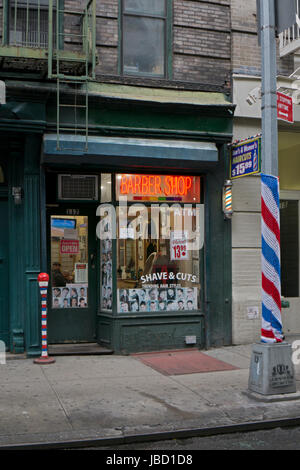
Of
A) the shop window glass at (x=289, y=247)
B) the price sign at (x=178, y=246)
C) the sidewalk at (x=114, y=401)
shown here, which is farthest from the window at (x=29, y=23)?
the shop window glass at (x=289, y=247)

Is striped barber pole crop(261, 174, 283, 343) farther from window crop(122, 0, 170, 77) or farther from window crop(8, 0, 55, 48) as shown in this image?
window crop(8, 0, 55, 48)

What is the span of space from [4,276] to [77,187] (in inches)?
79.5

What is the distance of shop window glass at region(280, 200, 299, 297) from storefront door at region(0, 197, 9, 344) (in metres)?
5.52

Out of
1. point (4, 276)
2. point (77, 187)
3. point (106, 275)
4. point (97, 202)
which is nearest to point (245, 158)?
point (97, 202)

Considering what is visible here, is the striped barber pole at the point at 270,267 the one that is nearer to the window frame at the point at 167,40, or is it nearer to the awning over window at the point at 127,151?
the awning over window at the point at 127,151

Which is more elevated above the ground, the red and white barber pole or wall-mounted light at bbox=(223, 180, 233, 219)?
wall-mounted light at bbox=(223, 180, 233, 219)

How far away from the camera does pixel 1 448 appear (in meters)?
5.33

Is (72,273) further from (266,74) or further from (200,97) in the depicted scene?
(266,74)

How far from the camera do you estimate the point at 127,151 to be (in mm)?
9391

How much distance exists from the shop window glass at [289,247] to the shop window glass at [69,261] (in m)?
4.11

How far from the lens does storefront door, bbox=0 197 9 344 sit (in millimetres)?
9539

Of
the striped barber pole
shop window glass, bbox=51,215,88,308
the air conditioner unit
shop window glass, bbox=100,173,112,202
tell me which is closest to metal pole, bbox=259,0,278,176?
the striped barber pole

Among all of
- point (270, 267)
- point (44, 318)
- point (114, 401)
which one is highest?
point (270, 267)

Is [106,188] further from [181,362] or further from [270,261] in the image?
[270,261]
